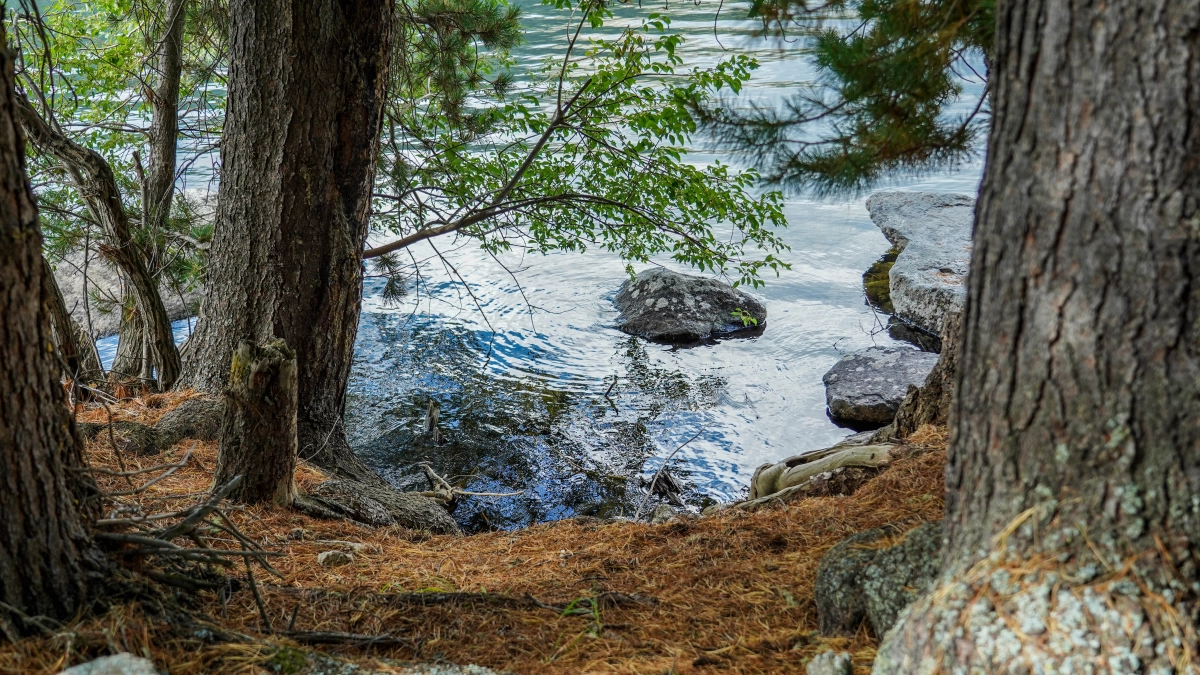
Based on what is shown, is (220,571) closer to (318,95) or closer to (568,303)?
(318,95)

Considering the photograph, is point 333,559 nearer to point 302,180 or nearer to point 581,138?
point 302,180

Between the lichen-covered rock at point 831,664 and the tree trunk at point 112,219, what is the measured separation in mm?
4902

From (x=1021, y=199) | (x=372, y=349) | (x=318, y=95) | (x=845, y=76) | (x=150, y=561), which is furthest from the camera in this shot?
(x=372, y=349)

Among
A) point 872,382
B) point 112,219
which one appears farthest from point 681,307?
point 112,219

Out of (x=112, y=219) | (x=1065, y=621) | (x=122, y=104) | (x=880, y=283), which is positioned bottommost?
(x=880, y=283)

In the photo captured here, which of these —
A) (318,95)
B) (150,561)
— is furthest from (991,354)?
(318,95)

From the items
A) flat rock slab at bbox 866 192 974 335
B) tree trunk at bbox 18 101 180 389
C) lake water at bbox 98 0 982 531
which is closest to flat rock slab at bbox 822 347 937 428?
lake water at bbox 98 0 982 531

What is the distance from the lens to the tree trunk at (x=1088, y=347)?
57.8 inches

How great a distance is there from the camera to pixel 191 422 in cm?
495

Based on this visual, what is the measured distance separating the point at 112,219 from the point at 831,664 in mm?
5954

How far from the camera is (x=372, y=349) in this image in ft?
31.5

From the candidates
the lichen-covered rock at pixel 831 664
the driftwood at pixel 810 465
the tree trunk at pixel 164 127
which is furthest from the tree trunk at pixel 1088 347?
the tree trunk at pixel 164 127

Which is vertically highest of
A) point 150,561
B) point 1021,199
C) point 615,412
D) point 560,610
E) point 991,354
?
point 1021,199

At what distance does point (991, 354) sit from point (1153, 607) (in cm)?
53
